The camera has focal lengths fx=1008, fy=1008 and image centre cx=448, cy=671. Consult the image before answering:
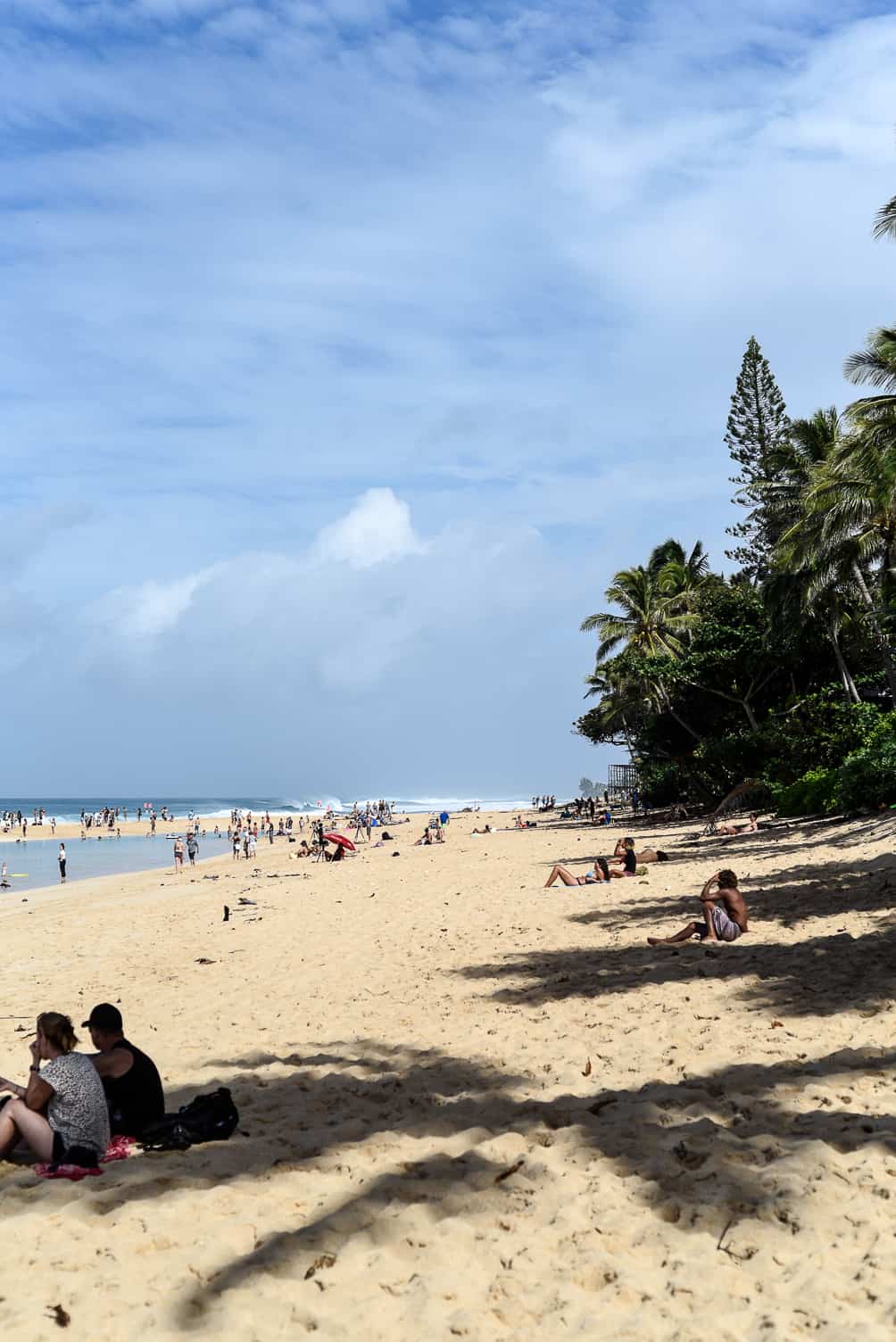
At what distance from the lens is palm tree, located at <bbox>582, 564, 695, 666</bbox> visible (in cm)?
4456

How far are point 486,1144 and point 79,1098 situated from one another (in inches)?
84.9

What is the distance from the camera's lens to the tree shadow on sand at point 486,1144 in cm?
442

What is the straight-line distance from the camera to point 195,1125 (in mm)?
5625

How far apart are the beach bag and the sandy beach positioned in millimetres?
114

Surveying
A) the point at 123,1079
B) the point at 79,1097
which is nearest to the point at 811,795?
the point at 123,1079

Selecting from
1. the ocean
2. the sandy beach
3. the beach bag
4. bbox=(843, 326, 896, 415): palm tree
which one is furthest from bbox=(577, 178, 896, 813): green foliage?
the ocean

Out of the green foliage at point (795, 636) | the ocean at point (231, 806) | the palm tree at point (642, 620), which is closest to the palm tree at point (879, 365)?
the green foliage at point (795, 636)

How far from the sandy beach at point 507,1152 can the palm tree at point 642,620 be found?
108ft

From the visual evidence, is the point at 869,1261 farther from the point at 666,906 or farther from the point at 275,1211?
the point at 666,906

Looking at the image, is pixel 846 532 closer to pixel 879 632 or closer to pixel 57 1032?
pixel 879 632

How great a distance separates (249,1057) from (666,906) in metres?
7.06

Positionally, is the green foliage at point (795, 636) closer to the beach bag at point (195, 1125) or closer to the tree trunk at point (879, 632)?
the tree trunk at point (879, 632)

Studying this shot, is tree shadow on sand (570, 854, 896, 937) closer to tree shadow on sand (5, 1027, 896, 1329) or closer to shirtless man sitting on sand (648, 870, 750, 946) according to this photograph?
shirtless man sitting on sand (648, 870, 750, 946)

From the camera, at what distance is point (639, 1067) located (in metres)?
6.52
